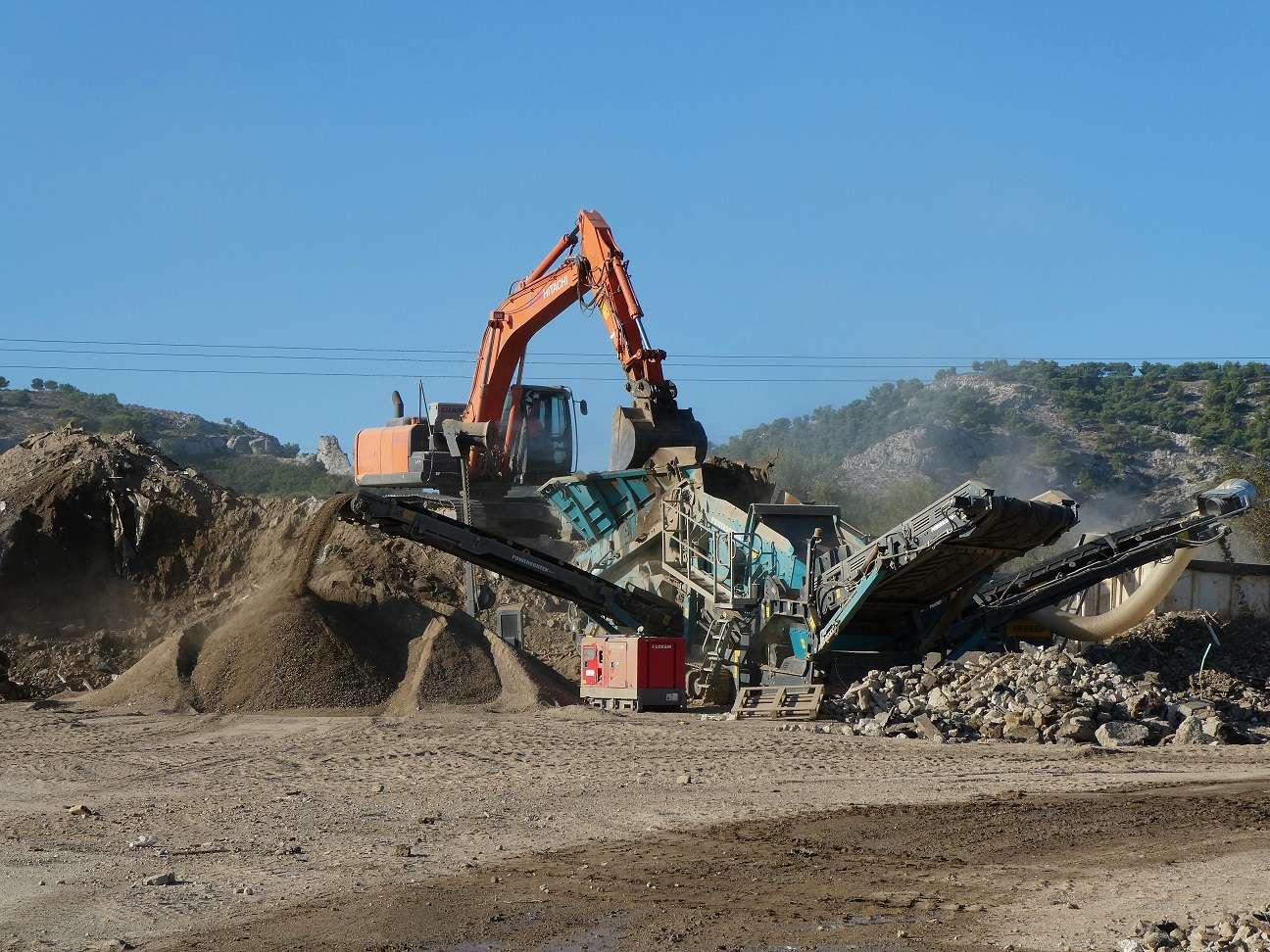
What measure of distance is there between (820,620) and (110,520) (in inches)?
589

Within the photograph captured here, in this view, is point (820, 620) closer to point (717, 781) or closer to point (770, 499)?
point (770, 499)

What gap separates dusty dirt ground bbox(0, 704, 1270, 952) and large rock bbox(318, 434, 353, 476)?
6768 cm

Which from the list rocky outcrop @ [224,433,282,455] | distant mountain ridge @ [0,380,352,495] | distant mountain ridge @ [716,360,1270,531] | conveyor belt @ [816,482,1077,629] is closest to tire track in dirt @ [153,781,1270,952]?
conveyor belt @ [816,482,1077,629]

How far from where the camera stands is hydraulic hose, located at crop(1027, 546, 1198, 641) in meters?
23.9

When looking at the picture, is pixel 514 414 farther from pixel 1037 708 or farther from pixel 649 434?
pixel 1037 708

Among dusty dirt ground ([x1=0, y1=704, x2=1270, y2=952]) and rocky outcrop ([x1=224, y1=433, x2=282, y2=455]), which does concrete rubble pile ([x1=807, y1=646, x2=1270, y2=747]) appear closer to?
dusty dirt ground ([x1=0, y1=704, x2=1270, y2=952])

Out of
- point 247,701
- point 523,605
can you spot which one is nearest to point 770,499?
point 523,605

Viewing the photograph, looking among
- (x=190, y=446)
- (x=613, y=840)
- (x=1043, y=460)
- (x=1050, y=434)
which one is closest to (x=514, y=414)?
(x=613, y=840)

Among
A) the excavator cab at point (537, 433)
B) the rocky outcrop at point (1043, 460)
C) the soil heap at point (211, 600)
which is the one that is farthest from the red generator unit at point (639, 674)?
the rocky outcrop at point (1043, 460)

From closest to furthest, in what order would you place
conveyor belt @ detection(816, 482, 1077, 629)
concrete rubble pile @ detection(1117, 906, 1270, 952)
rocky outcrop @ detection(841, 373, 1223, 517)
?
1. concrete rubble pile @ detection(1117, 906, 1270, 952)
2. conveyor belt @ detection(816, 482, 1077, 629)
3. rocky outcrop @ detection(841, 373, 1223, 517)

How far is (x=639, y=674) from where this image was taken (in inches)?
795

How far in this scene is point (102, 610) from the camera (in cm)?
2694

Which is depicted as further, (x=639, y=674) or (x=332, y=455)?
(x=332, y=455)

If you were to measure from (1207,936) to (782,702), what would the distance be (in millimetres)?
12472
